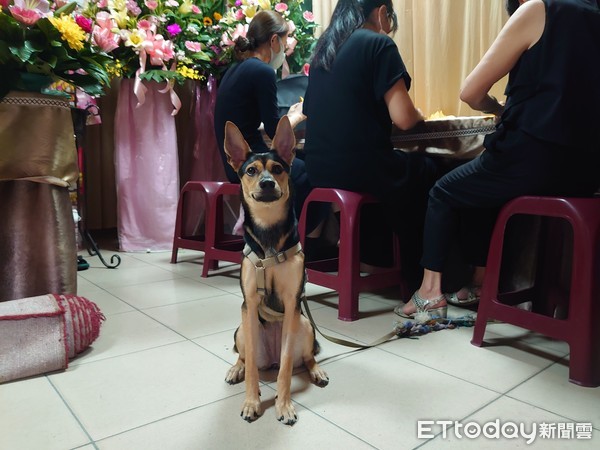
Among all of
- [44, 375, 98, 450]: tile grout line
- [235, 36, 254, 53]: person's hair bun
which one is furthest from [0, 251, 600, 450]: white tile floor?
[235, 36, 254, 53]: person's hair bun

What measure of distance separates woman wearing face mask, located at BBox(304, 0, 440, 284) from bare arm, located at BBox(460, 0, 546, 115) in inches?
11.0

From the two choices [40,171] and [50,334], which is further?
[40,171]

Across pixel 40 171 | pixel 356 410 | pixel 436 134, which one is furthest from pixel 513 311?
pixel 40 171

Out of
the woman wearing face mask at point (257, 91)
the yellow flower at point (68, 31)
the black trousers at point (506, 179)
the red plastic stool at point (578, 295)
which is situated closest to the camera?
the red plastic stool at point (578, 295)

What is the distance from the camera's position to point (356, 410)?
120cm

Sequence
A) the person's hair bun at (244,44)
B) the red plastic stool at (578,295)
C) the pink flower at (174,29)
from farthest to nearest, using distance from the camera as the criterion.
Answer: the pink flower at (174,29) < the person's hair bun at (244,44) < the red plastic stool at (578,295)

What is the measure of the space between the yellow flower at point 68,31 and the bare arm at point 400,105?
120cm

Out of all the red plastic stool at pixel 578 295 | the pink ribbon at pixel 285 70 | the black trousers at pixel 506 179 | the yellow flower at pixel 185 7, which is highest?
the yellow flower at pixel 185 7

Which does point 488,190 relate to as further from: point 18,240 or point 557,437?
point 18,240

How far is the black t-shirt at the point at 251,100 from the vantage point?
2.49 metres

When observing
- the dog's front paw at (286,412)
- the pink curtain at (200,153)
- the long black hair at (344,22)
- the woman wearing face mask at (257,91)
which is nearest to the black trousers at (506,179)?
the long black hair at (344,22)

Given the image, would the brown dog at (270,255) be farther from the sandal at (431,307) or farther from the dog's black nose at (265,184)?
the sandal at (431,307)

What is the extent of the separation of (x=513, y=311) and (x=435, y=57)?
211 centimetres

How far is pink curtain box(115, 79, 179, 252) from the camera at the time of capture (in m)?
3.33
